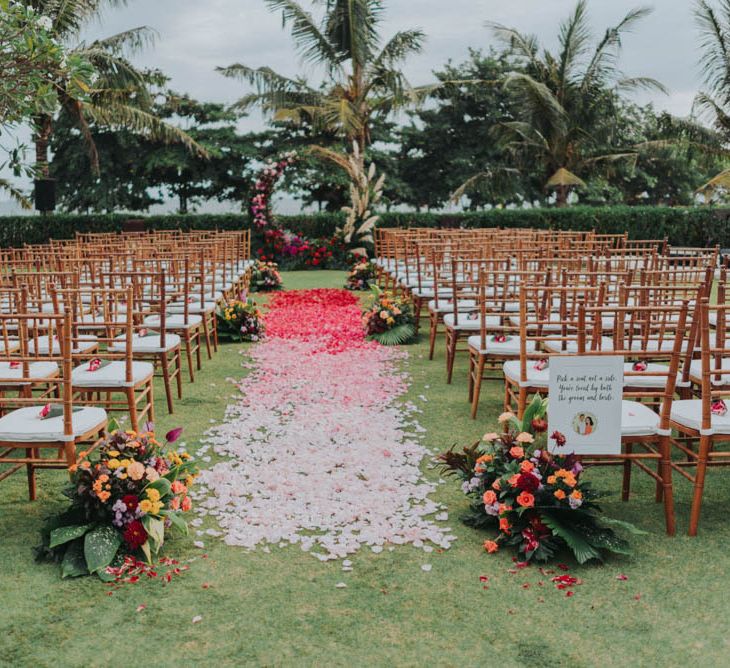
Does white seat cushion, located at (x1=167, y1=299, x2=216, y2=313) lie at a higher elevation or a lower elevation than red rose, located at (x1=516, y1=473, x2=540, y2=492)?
higher

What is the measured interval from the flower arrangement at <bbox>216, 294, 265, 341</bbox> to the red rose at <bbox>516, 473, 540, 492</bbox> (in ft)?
17.7

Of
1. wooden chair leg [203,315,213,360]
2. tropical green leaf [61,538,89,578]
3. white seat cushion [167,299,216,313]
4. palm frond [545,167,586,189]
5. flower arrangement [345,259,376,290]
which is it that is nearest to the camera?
tropical green leaf [61,538,89,578]

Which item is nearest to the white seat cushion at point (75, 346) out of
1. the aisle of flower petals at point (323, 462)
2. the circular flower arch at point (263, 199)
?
the aisle of flower petals at point (323, 462)

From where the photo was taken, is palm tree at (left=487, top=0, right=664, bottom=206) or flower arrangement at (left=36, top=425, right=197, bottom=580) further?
palm tree at (left=487, top=0, right=664, bottom=206)

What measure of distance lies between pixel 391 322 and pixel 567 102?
52.7 feet

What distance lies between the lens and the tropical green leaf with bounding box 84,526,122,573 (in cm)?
309

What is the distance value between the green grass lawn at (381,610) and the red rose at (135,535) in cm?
16

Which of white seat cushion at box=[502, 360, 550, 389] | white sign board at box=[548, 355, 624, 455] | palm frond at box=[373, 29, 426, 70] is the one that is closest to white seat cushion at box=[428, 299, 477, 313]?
white seat cushion at box=[502, 360, 550, 389]

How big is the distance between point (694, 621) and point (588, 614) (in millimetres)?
348

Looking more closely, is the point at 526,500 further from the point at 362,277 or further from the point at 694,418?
the point at 362,277

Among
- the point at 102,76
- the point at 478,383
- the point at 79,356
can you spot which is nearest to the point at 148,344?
the point at 79,356

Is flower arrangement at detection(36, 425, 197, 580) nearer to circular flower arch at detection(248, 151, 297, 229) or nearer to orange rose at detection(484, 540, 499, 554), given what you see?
orange rose at detection(484, 540, 499, 554)

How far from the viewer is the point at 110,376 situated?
14.3 feet

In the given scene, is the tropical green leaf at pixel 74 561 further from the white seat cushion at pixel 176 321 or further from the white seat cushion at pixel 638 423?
the white seat cushion at pixel 176 321
